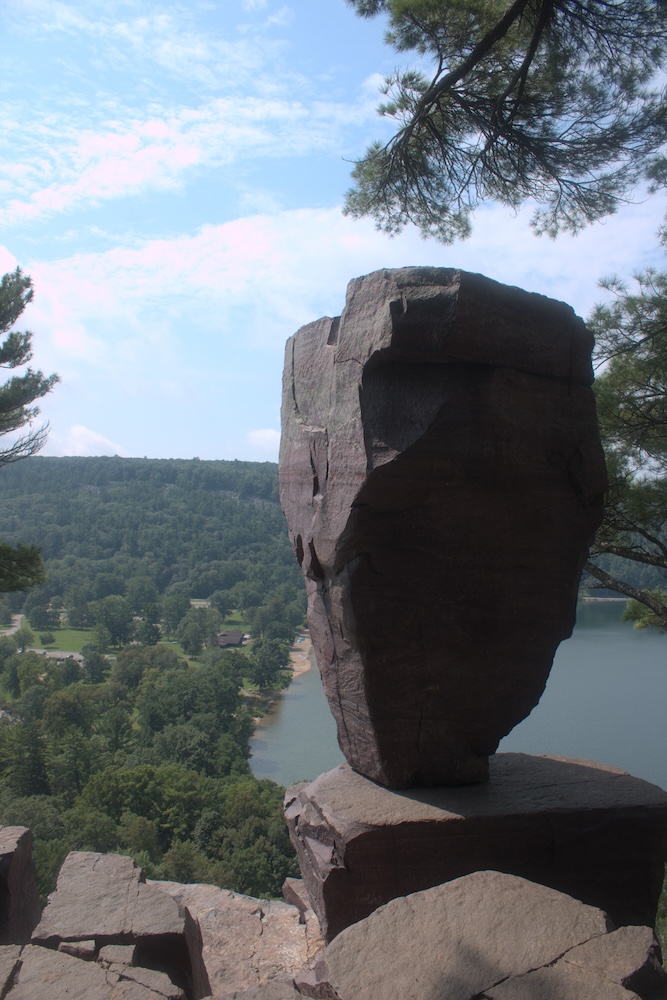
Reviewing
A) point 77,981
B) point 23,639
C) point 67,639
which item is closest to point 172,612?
point 67,639

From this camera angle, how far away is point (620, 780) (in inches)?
111

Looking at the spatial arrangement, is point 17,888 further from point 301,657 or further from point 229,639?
point 229,639

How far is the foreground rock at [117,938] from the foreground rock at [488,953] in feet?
1.70

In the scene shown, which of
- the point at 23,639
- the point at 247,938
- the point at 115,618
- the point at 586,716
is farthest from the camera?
the point at 115,618

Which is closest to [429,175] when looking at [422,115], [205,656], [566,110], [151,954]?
[422,115]

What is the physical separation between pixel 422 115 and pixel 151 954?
13.3ft

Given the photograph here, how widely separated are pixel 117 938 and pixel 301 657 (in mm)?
20719

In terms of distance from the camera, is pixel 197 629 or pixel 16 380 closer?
pixel 16 380

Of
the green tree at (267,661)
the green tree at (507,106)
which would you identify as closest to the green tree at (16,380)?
the green tree at (507,106)

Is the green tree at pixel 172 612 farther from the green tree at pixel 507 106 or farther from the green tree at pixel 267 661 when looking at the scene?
the green tree at pixel 507 106

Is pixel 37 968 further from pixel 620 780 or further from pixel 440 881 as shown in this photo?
pixel 620 780

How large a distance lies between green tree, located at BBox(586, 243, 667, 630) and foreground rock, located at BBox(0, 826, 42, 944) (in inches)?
132

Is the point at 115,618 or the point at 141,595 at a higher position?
the point at 141,595

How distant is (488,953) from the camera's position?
1754 mm
